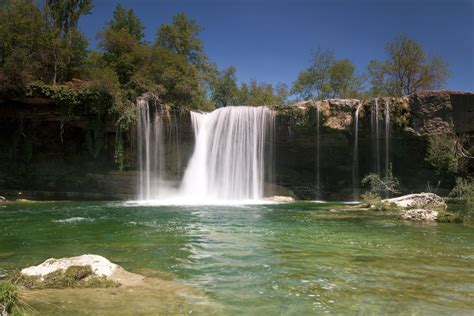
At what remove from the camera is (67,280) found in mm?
5250

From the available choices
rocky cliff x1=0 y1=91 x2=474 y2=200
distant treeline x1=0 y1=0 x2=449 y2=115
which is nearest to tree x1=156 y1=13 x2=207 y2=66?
distant treeline x1=0 y1=0 x2=449 y2=115

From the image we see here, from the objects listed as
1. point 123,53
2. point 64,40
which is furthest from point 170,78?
point 64,40

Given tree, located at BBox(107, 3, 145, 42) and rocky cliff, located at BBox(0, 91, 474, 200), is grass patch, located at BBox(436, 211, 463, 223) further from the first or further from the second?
tree, located at BBox(107, 3, 145, 42)

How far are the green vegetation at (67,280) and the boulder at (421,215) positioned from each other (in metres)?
10.9

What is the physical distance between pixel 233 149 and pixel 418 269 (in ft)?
66.4

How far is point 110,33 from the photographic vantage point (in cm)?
2812

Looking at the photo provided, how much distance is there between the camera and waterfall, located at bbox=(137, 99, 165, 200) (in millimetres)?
25312

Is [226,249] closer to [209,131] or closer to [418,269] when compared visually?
[418,269]

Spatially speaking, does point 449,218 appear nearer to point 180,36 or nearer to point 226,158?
point 226,158

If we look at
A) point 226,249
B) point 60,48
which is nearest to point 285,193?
point 60,48

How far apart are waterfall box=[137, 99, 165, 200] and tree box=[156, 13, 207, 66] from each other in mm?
15725

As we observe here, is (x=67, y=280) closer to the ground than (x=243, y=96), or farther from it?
closer to the ground

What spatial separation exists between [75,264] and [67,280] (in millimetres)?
335

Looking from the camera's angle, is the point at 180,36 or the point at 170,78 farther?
the point at 180,36
